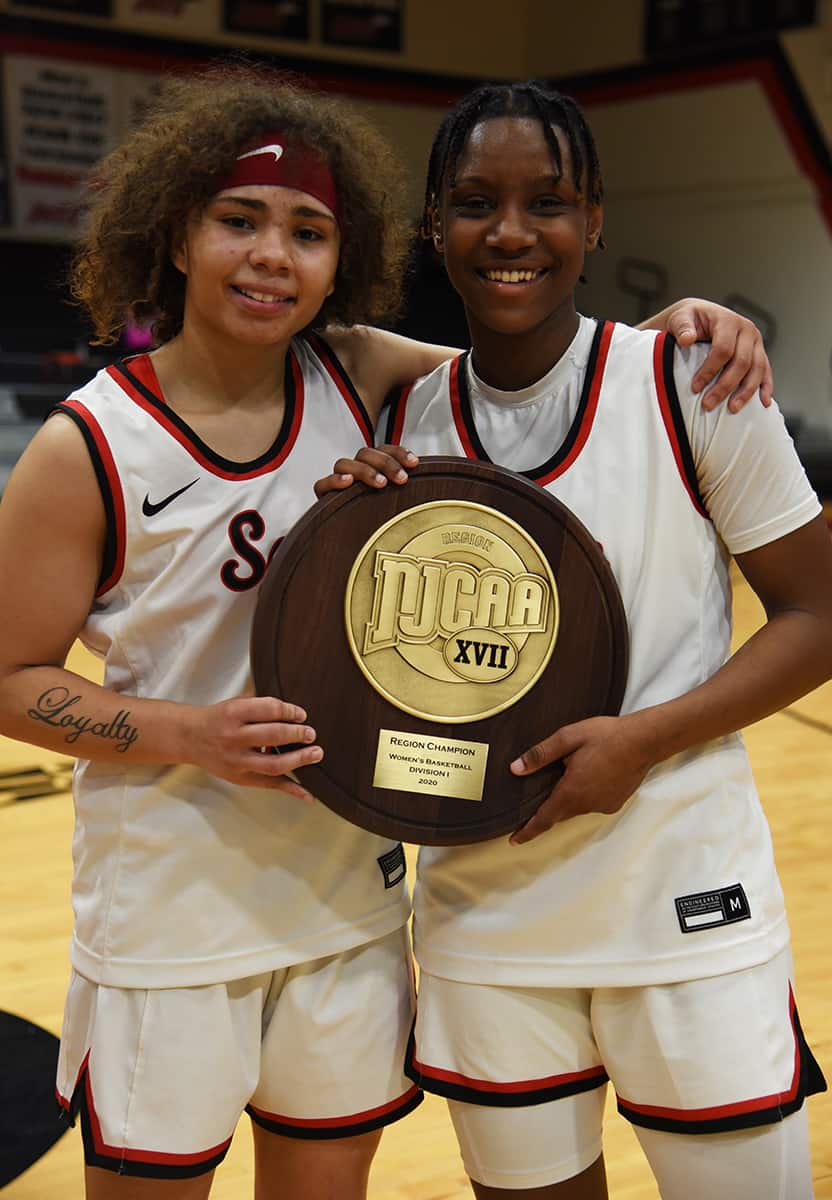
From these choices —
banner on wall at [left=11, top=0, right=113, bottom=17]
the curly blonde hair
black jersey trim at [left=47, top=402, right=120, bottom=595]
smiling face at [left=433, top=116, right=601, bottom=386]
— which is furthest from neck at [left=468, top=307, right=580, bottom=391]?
banner on wall at [left=11, top=0, right=113, bottom=17]

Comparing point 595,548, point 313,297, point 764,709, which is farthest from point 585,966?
point 313,297

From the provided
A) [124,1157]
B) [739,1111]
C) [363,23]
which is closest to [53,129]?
[363,23]

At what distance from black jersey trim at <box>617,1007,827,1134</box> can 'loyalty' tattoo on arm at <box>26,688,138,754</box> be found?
67cm

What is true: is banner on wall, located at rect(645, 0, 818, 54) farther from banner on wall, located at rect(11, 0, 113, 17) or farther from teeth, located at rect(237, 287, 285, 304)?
teeth, located at rect(237, 287, 285, 304)

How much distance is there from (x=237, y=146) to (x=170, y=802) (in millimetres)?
734

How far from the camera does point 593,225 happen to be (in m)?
1.52

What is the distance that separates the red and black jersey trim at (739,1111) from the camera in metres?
1.36

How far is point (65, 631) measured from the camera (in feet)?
4.75

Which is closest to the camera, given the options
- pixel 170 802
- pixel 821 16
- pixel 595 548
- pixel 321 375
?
pixel 595 548

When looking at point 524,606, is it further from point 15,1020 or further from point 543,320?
point 15,1020

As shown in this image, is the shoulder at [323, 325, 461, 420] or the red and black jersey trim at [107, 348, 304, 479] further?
the shoulder at [323, 325, 461, 420]

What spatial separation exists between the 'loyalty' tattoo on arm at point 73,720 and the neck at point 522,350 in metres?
0.56

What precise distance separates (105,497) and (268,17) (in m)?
10.9

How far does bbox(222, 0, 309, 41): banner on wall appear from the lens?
36.4ft
